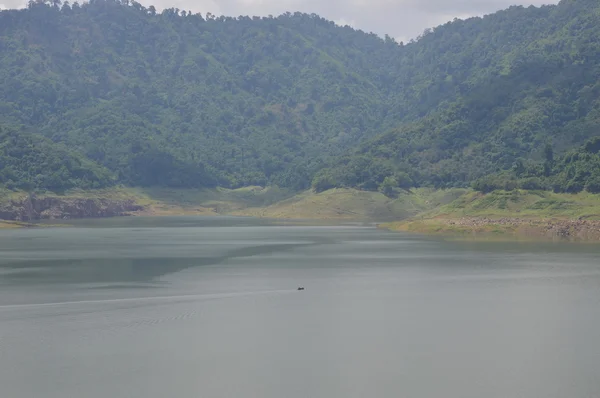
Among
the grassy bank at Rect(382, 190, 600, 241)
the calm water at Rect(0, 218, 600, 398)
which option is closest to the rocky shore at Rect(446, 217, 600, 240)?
the grassy bank at Rect(382, 190, 600, 241)

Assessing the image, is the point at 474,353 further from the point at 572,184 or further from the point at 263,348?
the point at 572,184

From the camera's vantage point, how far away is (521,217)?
496 feet

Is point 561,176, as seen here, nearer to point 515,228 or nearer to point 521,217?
point 521,217

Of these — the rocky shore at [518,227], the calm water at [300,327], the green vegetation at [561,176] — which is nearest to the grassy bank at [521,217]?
the rocky shore at [518,227]

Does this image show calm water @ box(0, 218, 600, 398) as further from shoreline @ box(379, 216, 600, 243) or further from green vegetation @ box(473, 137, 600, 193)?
green vegetation @ box(473, 137, 600, 193)

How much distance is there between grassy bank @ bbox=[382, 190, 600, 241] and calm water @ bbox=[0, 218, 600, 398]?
3948cm

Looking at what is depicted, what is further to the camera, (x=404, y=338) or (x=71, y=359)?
(x=404, y=338)

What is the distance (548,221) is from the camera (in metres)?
145

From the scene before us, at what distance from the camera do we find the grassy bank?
139750 mm

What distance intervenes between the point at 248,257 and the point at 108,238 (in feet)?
168

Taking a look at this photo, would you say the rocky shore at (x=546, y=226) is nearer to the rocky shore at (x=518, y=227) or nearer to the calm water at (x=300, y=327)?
the rocky shore at (x=518, y=227)

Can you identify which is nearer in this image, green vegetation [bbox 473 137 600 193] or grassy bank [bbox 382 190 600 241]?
grassy bank [bbox 382 190 600 241]

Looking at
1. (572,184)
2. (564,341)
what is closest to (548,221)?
(572,184)

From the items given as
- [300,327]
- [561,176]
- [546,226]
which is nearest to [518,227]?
[546,226]
